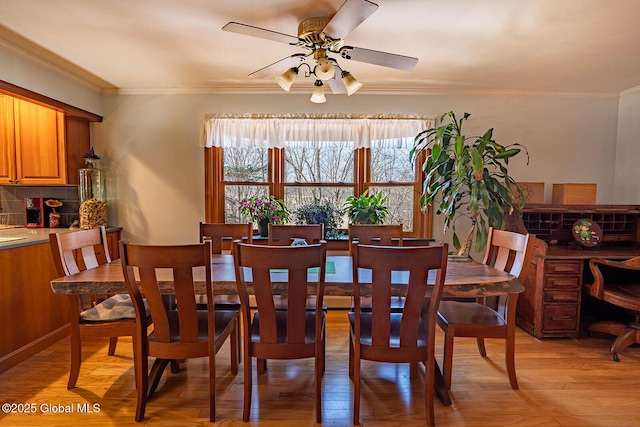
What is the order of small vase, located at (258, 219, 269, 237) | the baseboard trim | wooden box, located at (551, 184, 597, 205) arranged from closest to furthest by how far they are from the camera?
the baseboard trim < wooden box, located at (551, 184, 597, 205) < small vase, located at (258, 219, 269, 237)

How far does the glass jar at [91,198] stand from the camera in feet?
10.7

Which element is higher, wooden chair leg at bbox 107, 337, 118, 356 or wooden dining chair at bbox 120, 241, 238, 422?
wooden dining chair at bbox 120, 241, 238, 422

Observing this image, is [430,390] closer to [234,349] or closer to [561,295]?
[234,349]

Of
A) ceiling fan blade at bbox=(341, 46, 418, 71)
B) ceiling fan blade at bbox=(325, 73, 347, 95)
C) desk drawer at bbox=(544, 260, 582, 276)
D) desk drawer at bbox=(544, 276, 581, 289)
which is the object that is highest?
ceiling fan blade at bbox=(341, 46, 418, 71)

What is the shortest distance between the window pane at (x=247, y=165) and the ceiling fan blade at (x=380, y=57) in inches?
72.2

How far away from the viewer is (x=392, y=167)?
3633 mm

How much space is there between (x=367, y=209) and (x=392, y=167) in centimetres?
65

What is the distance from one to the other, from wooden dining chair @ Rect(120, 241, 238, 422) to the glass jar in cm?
204

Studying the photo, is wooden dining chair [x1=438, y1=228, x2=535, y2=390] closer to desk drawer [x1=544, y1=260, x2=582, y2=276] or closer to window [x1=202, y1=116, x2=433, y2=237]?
desk drawer [x1=544, y1=260, x2=582, y2=276]

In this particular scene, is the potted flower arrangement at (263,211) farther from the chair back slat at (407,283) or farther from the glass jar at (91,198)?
the chair back slat at (407,283)

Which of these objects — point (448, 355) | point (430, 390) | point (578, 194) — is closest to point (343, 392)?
point (430, 390)

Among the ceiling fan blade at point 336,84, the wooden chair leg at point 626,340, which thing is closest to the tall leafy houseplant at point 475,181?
the ceiling fan blade at point 336,84

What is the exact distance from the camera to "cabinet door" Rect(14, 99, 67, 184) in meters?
3.09

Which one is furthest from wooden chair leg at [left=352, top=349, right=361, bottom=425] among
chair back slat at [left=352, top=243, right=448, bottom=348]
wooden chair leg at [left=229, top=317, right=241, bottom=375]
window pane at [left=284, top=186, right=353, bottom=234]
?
window pane at [left=284, top=186, right=353, bottom=234]
